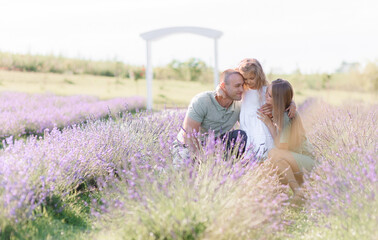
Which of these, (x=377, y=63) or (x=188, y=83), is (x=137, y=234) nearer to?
(x=188, y=83)

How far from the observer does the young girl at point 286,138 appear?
323cm

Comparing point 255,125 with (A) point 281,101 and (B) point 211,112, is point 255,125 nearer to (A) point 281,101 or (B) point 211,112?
(A) point 281,101

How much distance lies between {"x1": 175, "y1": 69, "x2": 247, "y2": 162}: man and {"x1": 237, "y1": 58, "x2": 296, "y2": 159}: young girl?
91 millimetres

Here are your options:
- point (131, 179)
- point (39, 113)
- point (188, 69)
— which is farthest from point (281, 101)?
point (188, 69)

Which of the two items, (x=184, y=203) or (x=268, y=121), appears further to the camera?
(x=268, y=121)

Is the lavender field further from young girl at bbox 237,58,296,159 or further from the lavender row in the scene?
young girl at bbox 237,58,296,159

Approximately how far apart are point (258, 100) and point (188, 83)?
12713mm

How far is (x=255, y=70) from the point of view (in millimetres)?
3551

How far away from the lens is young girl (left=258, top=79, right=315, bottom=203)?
10.6 feet

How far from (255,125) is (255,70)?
49 centimetres

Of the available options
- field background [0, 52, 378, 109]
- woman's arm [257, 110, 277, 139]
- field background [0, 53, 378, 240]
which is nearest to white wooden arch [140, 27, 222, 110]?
field background [0, 52, 378, 109]

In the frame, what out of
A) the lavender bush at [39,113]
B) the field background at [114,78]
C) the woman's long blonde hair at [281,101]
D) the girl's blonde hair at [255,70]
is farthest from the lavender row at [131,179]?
the field background at [114,78]

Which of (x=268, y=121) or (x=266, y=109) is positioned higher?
(x=266, y=109)

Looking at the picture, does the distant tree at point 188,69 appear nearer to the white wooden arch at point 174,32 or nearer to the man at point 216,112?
the white wooden arch at point 174,32
